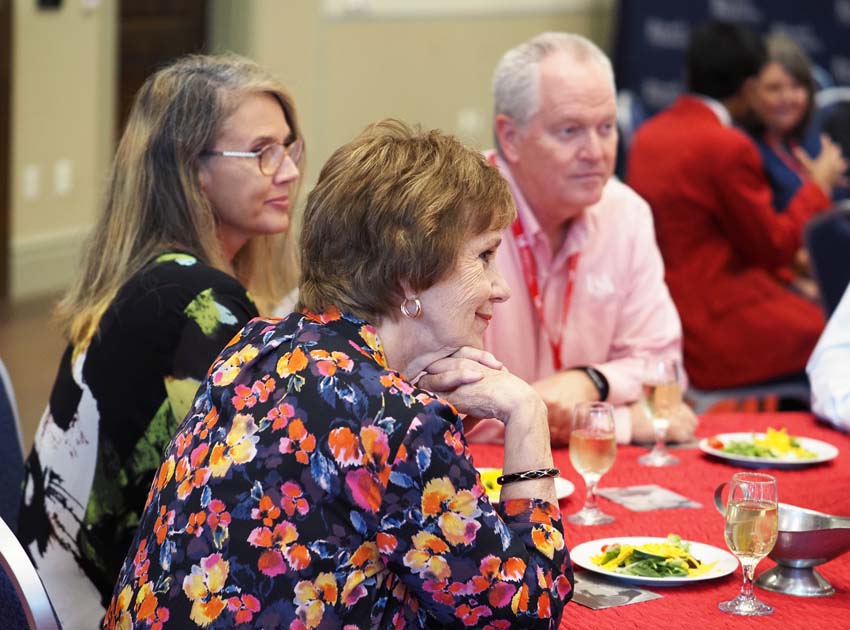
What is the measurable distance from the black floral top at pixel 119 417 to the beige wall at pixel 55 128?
4.41m

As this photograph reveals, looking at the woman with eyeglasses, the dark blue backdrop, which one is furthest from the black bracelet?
the dark blue backdrop

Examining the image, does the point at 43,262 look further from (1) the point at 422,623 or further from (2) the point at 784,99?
(1) the point at 422,623

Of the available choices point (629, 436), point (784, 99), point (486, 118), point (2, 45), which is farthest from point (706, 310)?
point (486, 118)

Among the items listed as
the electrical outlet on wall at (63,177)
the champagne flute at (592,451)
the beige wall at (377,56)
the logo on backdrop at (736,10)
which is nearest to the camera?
the champagne flute at (592,451)

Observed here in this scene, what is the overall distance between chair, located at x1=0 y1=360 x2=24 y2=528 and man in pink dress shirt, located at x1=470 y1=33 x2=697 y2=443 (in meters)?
0.98

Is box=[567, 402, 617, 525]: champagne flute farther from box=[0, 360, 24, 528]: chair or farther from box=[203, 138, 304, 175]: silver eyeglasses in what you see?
box=[0, 360, 24, 528]: chair

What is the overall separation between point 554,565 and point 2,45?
527cm

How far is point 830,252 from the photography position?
3588 mm

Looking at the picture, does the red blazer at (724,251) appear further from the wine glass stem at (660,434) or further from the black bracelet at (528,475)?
the black bracelet at (528,475)

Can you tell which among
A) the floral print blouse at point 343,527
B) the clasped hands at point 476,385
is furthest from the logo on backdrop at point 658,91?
the floral print blouse at point 343,527

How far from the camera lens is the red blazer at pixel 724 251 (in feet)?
14.0

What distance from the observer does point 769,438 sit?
2381 mm

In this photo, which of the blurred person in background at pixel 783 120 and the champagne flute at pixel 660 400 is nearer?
the champagne flute at pixel 660 400

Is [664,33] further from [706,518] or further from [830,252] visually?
[706,518]
